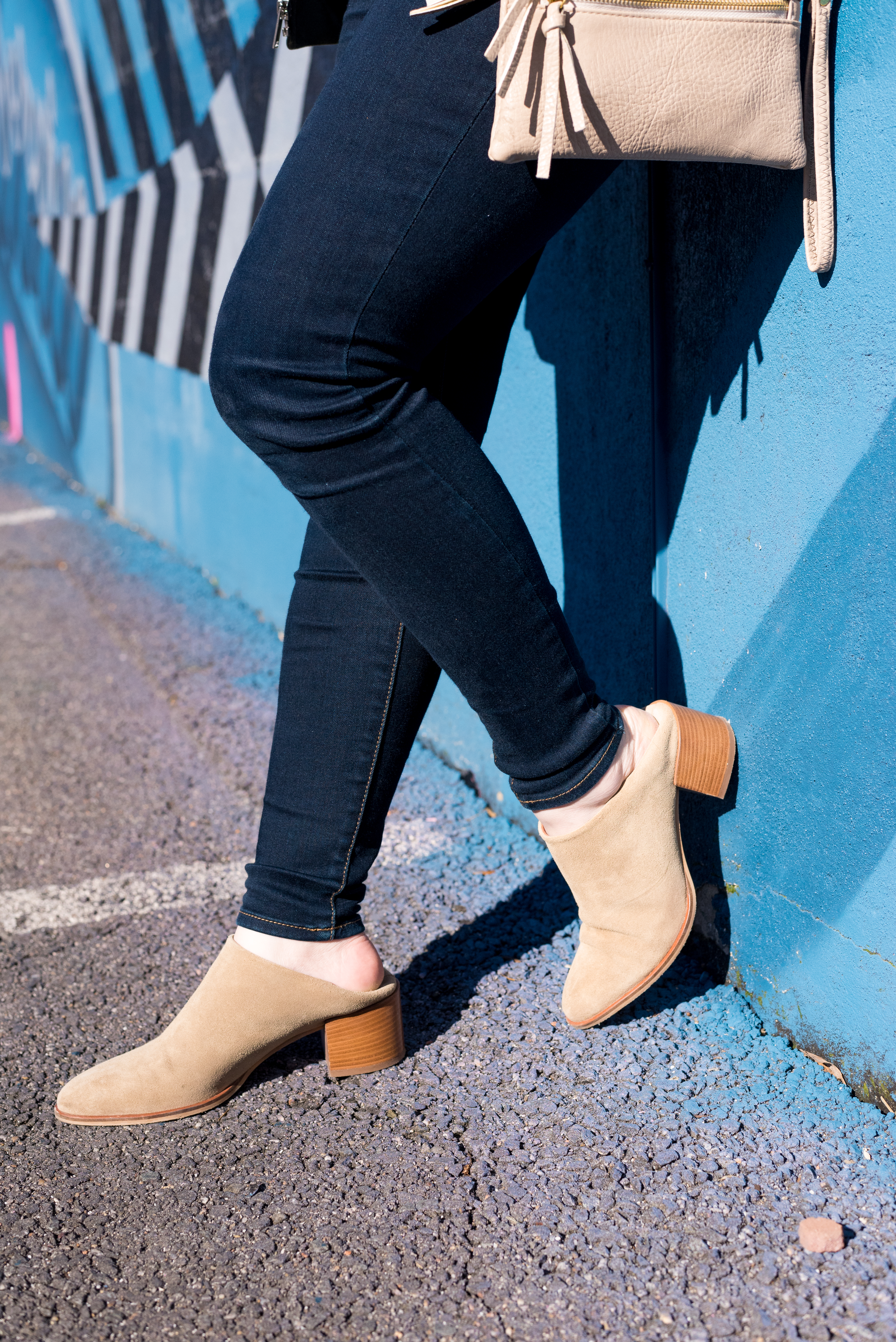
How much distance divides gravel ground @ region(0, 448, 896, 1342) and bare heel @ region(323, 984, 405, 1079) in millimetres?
26

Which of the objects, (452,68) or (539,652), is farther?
(539,652)

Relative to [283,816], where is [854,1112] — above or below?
below

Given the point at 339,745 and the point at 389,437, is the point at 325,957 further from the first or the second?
the point at 389,437

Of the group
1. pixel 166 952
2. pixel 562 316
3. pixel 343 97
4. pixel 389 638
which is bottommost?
pixel 166 952

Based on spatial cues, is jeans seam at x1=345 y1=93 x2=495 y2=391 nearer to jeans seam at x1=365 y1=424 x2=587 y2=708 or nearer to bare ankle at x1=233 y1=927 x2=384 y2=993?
jeans seam at x1=365 y1=424 x2=587 y2=708

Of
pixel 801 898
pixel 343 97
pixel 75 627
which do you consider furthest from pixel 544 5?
pixel 75 627

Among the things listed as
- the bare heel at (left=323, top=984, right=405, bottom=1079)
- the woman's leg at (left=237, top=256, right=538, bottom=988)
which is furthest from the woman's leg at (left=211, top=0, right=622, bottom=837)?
the bare heel at (left=323, top=984, right=405, bottom=1079)

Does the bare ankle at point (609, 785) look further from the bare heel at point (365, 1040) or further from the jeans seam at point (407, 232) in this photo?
the jeans seam at point (407, 232)

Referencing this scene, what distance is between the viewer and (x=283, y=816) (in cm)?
140

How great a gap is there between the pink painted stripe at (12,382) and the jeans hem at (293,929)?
6.91 meters

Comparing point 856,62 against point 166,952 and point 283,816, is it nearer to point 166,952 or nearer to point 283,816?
point 283,816

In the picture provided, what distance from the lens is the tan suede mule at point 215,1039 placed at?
4.57 ft

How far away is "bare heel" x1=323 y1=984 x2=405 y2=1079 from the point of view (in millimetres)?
1436

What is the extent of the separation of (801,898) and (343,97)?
1037 millimetres
